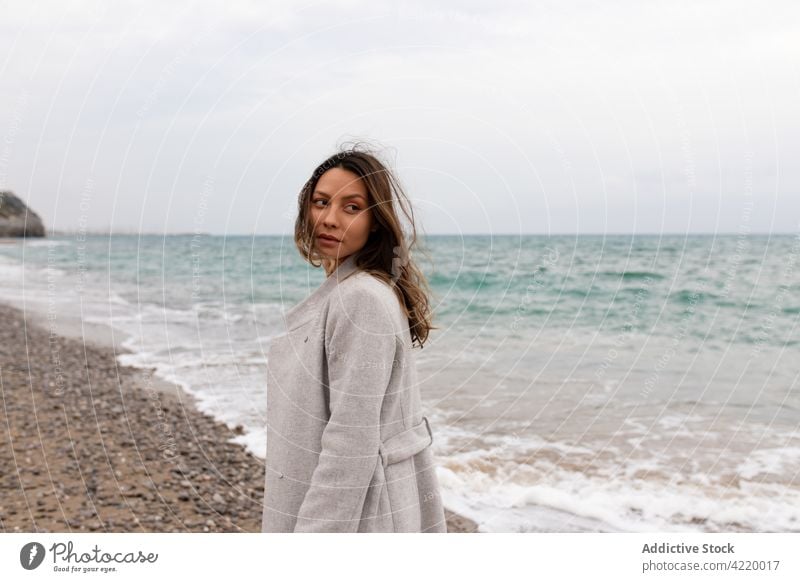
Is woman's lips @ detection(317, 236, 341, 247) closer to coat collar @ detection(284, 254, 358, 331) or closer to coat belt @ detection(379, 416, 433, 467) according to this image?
coat collar @ detection(284, 254, 358, 331)

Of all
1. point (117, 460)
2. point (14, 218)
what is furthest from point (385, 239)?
point (14, 218)

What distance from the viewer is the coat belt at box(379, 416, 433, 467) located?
1.93 meters

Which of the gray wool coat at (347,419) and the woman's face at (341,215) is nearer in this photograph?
the gray wool coat at (347,419)

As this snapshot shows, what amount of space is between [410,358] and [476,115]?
199 cm

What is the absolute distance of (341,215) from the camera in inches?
79.8

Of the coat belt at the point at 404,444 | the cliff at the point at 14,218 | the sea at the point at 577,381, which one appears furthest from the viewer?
the cliff at the point at 14,218

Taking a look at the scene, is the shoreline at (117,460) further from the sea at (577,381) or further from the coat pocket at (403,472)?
the coat pocket at (403,472)

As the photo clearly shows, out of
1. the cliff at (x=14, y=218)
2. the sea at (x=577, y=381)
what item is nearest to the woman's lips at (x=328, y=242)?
the sea at (x=577, y=381)

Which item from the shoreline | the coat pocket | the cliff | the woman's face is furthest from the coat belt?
the cliff

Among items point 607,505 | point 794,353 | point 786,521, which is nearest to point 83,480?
point 607,505

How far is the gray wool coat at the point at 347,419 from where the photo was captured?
180 cm

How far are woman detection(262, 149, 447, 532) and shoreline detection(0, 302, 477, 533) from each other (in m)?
2.93

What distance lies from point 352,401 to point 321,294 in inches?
14.7

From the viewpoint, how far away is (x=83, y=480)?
5.19 metres
